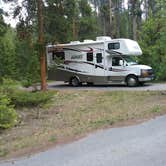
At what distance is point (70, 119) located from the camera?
12047 mm

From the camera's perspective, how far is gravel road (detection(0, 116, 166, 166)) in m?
6.48

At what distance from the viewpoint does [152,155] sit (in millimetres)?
6754

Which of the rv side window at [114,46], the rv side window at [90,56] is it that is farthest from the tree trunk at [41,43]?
the rv side window at [114,46]

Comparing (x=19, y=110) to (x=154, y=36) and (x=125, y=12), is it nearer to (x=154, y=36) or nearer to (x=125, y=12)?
(x=154, y=36)

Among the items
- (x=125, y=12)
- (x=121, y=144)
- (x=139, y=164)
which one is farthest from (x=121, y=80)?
(x=125, y=12)

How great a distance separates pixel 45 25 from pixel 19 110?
311 inches

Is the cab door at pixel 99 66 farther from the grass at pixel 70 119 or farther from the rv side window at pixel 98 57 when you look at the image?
the grass at pixel 70 119

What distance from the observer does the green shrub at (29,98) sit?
1349cm

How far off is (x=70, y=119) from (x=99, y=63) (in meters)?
13.0

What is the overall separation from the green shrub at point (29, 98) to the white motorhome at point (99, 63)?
31.7 feet

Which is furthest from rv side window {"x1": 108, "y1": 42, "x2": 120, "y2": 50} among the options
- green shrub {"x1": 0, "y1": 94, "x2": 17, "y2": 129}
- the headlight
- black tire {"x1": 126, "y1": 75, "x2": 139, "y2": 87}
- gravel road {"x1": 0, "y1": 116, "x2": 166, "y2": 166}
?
gravel road {"x1": 0, "y1": 116, "x2": 166, "y2": 166}

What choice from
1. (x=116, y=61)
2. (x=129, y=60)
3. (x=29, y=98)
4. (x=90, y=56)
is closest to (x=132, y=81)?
(x=129, y=60)

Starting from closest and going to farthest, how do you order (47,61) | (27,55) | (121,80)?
(27,55), (121,80), (47,61)

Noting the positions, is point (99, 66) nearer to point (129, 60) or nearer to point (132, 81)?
point (129, 60)
